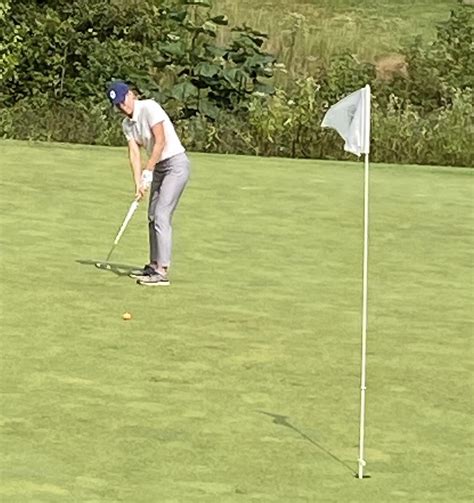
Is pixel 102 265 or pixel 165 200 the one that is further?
pixel 102 265

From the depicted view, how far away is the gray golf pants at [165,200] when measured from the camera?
12.5 meters

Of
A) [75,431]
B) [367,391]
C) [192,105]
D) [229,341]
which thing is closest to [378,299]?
[229,341]

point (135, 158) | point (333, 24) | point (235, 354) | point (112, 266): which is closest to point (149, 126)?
point (135, 158)

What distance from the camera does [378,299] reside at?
1255 centimetres

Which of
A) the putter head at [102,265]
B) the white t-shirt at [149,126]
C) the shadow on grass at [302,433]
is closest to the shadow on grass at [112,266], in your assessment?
the putter head at [102,265]

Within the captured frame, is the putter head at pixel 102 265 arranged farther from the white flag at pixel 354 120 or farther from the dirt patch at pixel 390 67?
the dirt patch at pixel 390 67

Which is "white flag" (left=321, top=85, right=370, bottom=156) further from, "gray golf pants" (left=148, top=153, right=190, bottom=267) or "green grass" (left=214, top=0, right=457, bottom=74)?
"green grass" (left=214, top=0, right=457, bottom=74)

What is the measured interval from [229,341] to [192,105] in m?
14.6

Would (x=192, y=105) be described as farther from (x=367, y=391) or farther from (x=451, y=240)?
(x=367, y=391)

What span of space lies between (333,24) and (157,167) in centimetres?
2541

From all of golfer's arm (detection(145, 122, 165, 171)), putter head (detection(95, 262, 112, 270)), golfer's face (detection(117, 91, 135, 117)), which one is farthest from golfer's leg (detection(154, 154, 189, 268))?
putter head (detection(95, 262, 112, 270))

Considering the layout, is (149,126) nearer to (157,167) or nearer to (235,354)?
(157,167)

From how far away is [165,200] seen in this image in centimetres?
1248

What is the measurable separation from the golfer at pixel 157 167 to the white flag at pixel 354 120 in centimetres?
452
